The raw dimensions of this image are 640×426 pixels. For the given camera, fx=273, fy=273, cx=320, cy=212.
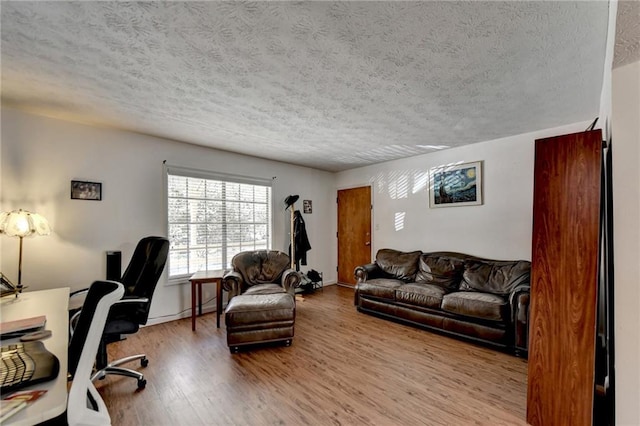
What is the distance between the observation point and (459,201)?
4.06 metres

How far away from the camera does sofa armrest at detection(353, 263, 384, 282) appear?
13.5 ft

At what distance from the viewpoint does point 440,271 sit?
379 cm

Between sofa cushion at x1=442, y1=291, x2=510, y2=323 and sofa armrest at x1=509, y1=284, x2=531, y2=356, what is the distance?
0.23ft

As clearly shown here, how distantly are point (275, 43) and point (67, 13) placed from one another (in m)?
1.10

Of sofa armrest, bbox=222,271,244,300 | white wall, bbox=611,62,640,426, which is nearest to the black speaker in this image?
sofa armrest, bbox=222,271,244,300

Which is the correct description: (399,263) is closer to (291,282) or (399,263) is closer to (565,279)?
(291,282)

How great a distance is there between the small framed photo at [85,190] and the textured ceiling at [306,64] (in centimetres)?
70

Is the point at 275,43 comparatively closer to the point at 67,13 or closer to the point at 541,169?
the point at 67,13

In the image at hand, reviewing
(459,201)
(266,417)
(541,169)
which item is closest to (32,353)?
(266,417)

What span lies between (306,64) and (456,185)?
10.2 feet

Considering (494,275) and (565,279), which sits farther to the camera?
(494,275)

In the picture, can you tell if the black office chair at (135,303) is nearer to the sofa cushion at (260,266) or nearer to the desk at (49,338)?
the desk at (49,338)

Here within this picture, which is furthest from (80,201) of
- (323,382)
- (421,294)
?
(421,294)

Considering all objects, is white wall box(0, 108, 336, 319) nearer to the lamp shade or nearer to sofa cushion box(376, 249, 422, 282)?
the lamp shade
